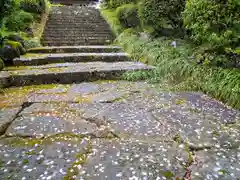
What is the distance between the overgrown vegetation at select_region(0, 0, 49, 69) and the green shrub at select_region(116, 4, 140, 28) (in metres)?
2.84

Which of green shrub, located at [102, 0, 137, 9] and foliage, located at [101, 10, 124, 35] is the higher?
green shrub, located at [102, 0, 137, 9]

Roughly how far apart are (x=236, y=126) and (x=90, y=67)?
3096 millimetres

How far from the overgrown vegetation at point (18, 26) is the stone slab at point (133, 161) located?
410 centimetres

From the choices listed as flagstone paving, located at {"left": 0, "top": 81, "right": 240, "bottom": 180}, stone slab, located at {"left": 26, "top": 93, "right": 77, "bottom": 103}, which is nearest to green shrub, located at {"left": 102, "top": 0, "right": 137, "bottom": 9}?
stone slab, located at {"left": 26, "top": 93, "right": 77, "bottom": 103}

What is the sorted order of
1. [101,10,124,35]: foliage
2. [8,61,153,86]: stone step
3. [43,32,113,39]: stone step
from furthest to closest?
[101,10,124,35]: foliage < [43,32,113,39]: stone step < [8,61,153,86]: stone step

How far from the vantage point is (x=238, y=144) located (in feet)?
7.45

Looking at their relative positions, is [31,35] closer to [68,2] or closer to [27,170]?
[27,170]

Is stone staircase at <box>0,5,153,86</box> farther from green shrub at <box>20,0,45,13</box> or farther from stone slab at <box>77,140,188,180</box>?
stone slab at <box>77,140,188,180</box>

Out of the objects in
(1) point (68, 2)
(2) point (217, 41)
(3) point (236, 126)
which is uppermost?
(1) point (68, 2)

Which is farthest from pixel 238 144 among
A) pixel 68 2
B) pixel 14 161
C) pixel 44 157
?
pixel 68 2

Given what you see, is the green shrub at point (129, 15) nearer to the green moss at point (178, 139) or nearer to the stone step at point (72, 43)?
the stone step at point (72, 43)

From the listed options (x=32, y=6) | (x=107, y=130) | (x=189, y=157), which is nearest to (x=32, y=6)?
(x=32, y=6)

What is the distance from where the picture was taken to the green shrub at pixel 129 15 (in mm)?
7505

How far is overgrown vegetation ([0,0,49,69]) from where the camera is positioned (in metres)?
5.38
